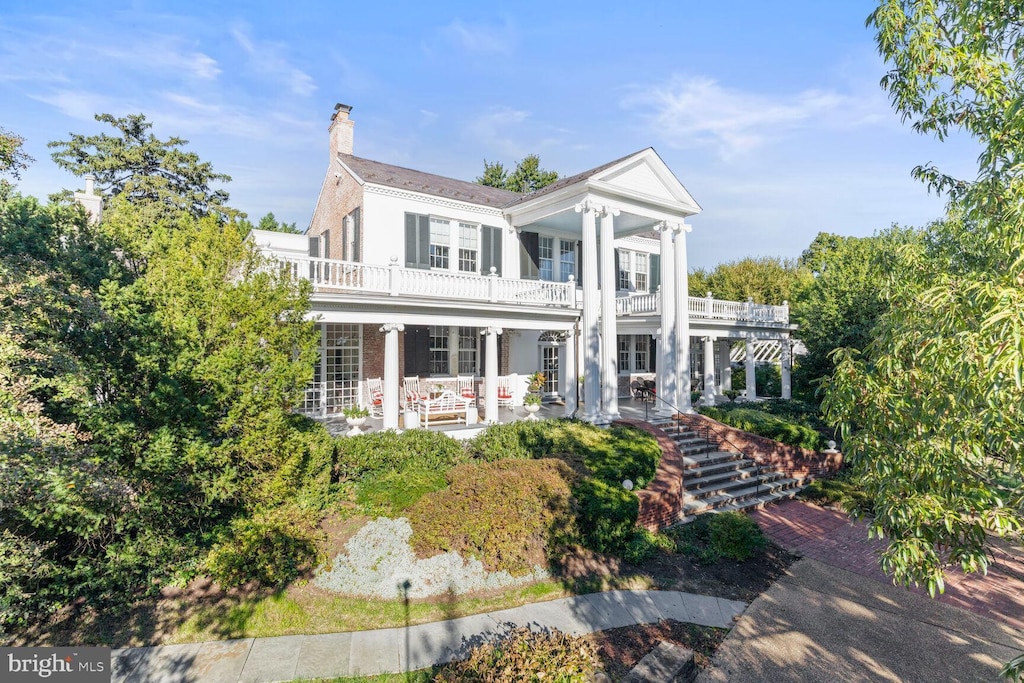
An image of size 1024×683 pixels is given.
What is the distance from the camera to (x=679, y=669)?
534cm

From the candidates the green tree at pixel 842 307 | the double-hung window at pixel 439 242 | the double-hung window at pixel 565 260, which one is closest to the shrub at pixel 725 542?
the green tree at pixel 842 307

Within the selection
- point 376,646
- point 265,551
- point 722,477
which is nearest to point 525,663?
point 376,646

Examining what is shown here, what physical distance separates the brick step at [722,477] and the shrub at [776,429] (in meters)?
1.40

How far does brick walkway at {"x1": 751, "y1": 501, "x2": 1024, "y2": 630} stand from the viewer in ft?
25.9

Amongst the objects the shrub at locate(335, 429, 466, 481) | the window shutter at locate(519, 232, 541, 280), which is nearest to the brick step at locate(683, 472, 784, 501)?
the shrub at locate(335, 429, 466, 481)

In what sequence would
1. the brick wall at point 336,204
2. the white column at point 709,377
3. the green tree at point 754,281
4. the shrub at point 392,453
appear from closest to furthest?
1. the shrub at point 392,453
2. the brick wall at point 336,204
3. the white column at point 709,377
4. the green tree at point 754,281

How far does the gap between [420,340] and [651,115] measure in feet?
32.8

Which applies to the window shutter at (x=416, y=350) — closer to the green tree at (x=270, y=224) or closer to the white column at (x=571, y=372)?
the white column at (x=571, y=372)

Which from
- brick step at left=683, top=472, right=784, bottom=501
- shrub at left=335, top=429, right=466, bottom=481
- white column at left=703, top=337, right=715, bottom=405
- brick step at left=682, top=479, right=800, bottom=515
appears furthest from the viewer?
white column at left=703, top=337, right=715, bottom=405

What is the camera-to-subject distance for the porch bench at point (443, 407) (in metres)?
13.6

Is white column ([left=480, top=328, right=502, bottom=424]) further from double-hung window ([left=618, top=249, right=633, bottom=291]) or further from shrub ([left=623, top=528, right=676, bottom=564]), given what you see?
double-hung window ([left=618, top=249, right=633, bottom=291])

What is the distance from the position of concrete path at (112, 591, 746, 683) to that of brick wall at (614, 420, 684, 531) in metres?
2.28

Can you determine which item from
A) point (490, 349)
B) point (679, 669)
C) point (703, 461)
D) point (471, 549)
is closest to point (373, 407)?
point (490, 349)

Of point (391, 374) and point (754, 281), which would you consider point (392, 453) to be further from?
point (754, 281)
